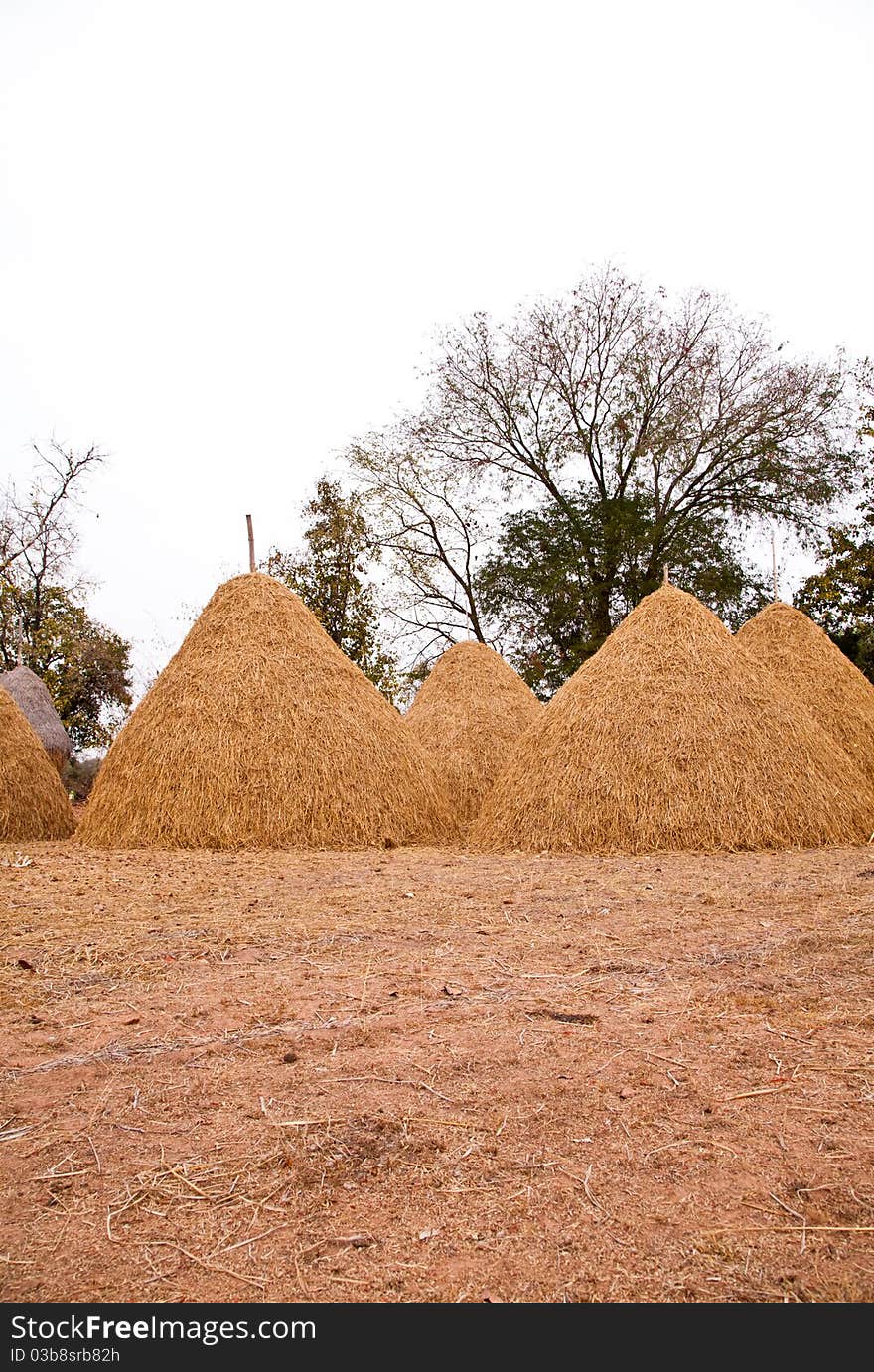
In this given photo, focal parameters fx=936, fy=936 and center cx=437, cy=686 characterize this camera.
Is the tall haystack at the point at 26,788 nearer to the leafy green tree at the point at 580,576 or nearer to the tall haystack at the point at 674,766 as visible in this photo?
the tall haystack at the point at 674,766

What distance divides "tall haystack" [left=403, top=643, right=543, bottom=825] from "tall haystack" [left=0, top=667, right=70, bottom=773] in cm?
608

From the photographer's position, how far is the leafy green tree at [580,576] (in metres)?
20.7

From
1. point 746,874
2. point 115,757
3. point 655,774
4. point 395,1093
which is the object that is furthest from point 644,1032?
point 115,757

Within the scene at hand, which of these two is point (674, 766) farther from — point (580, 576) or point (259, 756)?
point (580, 576)

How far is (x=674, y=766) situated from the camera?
904 cm

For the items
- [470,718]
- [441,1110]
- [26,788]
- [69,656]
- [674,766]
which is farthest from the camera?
[69,656]

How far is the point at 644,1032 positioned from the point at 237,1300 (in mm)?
1920

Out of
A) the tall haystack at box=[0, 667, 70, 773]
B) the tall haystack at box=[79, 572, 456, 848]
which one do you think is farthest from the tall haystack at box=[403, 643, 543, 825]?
the tall haystack at box=[0, 667, 70, 773]

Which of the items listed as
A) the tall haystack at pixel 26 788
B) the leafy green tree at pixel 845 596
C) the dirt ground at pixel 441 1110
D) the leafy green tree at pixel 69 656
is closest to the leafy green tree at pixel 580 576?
the leafy green tree at pixel 845 596

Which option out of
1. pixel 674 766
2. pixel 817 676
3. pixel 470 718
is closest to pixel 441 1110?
pixel 674 766

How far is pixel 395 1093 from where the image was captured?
2889 mm

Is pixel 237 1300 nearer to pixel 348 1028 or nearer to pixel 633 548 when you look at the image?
pixel 348 1028

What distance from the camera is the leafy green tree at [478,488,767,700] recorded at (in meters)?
20.7

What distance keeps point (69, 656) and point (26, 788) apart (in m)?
9.45
